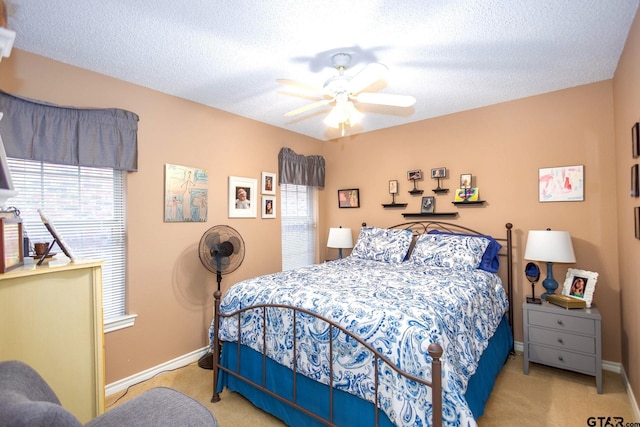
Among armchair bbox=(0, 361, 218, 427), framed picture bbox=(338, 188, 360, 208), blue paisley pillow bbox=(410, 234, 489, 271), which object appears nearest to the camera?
armchair bbox=(0, 361, 218, 427)

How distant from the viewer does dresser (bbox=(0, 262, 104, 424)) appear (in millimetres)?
1429

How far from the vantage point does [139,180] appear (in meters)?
2.61

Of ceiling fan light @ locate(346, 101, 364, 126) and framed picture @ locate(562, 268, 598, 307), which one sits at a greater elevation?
ceiling fan light @ locate(346, 101, 364, 126)

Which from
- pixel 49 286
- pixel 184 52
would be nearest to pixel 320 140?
pixel 184 52

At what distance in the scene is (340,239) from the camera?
3918 millimetres

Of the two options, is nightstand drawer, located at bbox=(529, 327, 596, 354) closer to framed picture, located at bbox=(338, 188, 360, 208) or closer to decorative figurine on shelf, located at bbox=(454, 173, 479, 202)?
decorative figurine on shelf, located at bbox=(454, 173, 479, 202)

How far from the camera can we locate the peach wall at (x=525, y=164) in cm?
263

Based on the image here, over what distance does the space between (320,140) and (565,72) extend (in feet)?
9.38

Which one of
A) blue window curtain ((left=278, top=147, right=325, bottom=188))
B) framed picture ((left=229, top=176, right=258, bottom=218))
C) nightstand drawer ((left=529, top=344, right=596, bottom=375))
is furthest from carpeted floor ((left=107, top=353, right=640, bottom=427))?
blue window curtain ((left=278, top=147, right=325, bottom=188))

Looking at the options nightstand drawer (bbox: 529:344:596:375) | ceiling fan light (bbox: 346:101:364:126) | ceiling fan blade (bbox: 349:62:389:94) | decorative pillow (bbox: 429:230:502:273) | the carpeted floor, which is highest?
ceiling fan blade (bbox: 349:62:389:94)

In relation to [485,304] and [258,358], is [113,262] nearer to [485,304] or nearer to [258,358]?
[258,358]

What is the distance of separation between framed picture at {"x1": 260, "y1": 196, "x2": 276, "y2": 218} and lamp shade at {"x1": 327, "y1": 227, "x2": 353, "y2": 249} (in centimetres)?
80

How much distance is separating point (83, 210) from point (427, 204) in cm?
331

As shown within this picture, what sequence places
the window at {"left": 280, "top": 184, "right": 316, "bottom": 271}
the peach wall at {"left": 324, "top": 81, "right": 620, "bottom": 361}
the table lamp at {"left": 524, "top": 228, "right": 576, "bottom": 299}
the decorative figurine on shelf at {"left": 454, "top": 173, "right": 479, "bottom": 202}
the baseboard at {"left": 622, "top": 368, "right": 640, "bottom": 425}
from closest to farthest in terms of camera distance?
the baseboard at {"left": 622, "top": 368, "right": 640, "bottom": 425}
the table lamp at {"left": 524, "top": 228, "right": 576, "bottom": 299}
the peach wall at {"left": 324, "top": 81, "right": 620, "bottom": 361}
the decorative figurine on shelf at {"left": 454, "top": 173, "right": 479, "bottom": 202}
the window at {"left": 280, "top": 184, "right": 316, "bottom": 271}
